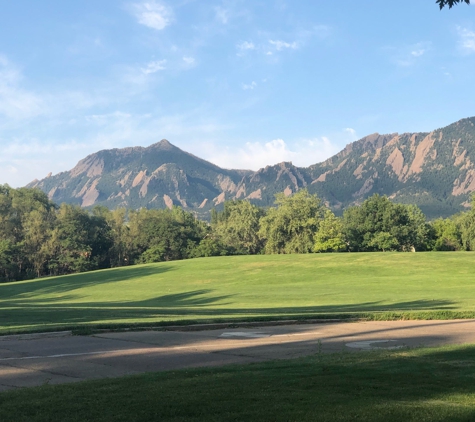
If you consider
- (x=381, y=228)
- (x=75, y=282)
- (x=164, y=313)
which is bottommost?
(x=75, y=282)

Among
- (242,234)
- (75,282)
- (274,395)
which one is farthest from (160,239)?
(274,395)

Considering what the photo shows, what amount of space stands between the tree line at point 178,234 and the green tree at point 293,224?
0.18 m

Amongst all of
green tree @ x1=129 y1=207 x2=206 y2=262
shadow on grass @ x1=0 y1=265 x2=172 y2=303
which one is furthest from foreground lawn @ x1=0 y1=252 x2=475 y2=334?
green tree @ x1=129 y1=207 x2=206 y2=262

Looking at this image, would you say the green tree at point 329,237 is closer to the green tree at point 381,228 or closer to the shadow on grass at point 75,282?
the green tree at point 381,228

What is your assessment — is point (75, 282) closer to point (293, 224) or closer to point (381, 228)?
point (293, 224)

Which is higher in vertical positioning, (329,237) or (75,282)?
(329,237)

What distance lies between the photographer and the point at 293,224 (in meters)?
97.1

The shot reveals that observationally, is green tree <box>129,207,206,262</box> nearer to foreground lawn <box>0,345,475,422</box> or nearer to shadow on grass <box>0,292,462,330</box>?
shadow on grass <box>0,292,462,330</box>

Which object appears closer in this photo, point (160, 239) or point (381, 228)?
point (381, 228)

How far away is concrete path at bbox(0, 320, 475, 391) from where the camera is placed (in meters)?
9.26

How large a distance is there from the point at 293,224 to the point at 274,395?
91.0m

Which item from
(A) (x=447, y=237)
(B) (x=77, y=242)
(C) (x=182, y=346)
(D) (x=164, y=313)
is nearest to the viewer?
(C) (x=182, y=346)

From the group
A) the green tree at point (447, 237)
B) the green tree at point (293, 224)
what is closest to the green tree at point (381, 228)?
the green tree at point (293, 224)

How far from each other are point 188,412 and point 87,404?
4.40ft
